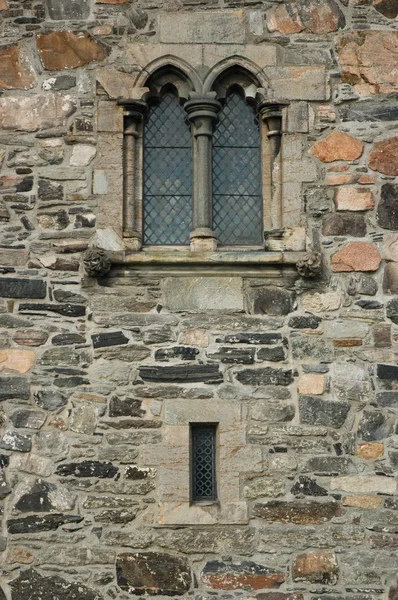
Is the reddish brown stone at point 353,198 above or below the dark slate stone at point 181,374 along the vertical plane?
above

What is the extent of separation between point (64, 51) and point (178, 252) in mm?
1739

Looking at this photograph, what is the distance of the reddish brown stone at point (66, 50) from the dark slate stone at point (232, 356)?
236cm

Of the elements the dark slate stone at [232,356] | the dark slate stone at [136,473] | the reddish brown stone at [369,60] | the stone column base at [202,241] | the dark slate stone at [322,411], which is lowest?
the dark slate stone at [136,473]

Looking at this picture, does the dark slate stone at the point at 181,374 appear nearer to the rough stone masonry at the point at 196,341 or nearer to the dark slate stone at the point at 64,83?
the rough stone masonry at the point at 196,341

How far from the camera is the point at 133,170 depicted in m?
7.54

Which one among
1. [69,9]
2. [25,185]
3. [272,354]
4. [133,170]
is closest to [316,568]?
[272,354]

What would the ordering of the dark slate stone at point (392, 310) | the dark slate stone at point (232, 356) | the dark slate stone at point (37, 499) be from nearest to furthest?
1. the dark slate stone at point (37, 499)
2. the dark slate stone at point (232, 356)
3. the dark slate stone at point (392, 310)

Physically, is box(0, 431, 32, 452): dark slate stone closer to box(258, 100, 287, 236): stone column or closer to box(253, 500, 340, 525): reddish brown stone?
box(253, 500, 340, 525): reddish brown stone

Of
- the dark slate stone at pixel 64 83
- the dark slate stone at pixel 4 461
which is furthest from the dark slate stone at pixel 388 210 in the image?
the dark slate stone at pixel 4 461

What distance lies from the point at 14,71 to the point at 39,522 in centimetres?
328

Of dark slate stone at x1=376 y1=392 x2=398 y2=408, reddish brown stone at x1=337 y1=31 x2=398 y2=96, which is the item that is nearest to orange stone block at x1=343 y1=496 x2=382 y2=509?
dark slate stone at x1=376 y1=392 x2=398 y2=408

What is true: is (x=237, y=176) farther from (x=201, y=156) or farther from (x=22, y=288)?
(x=22, y=288)

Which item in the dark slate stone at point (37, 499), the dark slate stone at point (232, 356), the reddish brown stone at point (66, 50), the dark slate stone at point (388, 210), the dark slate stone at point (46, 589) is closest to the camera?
the dark slate stone at point (46, 589)

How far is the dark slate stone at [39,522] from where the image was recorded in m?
6.98
